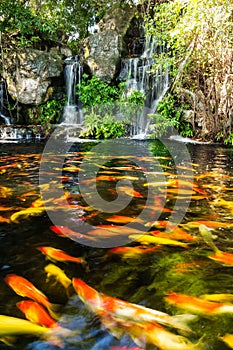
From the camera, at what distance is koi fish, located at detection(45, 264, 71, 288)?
143 centimetres

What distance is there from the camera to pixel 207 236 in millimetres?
1958

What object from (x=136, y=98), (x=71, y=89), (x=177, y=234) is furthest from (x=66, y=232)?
(x=71, y=89)

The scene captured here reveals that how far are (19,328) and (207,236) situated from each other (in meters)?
1.29

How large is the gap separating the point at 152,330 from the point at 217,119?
8258 mm

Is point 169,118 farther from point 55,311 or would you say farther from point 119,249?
point 55,311

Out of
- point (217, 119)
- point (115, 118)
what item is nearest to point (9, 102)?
point (115, 118)

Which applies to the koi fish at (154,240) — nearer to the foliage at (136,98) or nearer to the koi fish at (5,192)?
the koi fish at (5,192)

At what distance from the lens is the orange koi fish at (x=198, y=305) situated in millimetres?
1225

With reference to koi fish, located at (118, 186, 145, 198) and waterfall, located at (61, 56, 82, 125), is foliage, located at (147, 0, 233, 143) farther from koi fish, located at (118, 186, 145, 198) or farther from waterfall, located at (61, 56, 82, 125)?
koi fish, located at (118, 186, 145, 198)

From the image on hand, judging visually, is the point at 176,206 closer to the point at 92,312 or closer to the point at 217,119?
the point at 92,312

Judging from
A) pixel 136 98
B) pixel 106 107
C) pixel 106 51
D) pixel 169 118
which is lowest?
pixel 169 118

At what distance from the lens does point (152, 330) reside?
110cm

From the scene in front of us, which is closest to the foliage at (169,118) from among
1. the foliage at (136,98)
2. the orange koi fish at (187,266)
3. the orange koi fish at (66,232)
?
the foliage at (136,98)

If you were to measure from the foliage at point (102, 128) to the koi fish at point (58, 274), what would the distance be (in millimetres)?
8188
